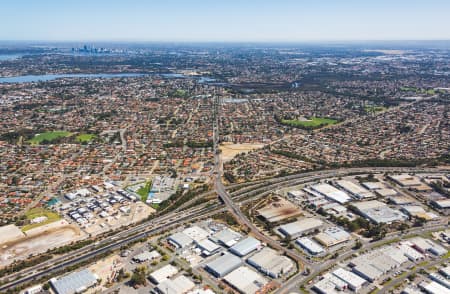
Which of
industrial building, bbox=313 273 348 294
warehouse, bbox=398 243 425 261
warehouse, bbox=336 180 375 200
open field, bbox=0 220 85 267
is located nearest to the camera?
industrial building, bbox=313 273 348 294

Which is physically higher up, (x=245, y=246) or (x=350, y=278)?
(x=245, y=246)

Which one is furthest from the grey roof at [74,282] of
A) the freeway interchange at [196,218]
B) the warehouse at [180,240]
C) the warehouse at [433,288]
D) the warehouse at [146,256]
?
the warehouse at [433,288]

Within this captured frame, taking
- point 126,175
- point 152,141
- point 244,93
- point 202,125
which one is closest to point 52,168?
point 126,175

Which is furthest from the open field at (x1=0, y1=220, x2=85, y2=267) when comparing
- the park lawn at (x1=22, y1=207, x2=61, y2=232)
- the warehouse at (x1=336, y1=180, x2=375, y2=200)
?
the warehouse at (x1=336, y1=180, x2=375, y2=200)

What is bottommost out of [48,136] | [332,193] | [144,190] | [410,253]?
[144,190]

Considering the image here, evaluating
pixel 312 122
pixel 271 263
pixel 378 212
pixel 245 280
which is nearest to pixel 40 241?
pixel 245 280

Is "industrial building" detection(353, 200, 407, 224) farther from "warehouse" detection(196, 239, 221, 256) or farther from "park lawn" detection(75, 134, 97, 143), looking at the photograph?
"park lawn" detection(75, 134, 97, 143)

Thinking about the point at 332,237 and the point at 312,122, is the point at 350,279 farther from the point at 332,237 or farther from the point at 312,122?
the point at 312,122
